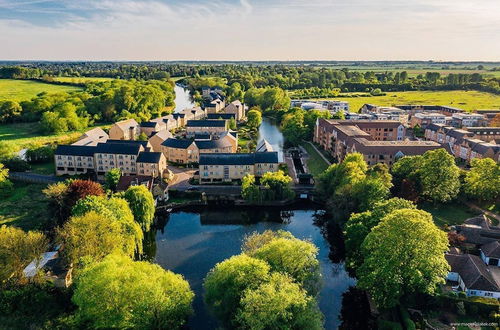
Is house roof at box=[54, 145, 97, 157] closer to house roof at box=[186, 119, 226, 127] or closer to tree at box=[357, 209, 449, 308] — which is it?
house roof at box=[186, 119, 226, 127]

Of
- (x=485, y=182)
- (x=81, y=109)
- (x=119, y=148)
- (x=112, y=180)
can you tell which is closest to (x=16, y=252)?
(x=112, y=180)

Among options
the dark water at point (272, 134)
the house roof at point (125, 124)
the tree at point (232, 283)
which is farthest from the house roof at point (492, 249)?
the house roof at point (125, 124)

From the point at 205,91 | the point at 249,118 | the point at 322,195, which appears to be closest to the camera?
the point at 322,195

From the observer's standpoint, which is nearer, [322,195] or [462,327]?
[462,327]

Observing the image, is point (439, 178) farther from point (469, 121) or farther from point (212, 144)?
point (469, 121)

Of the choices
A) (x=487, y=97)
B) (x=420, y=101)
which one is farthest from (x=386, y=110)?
(x=487, y=97)

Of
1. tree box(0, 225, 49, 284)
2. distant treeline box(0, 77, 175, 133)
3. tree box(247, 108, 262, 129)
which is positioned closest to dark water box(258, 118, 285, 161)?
tree box(247, 108, 262, 129)

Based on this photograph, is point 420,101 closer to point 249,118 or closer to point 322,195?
point 249,118
